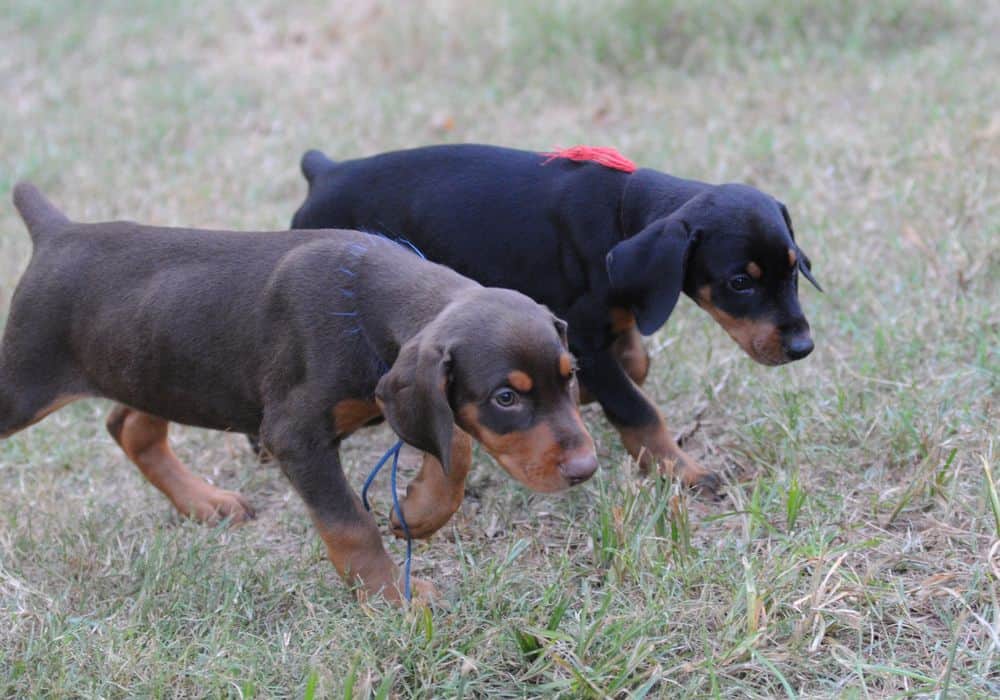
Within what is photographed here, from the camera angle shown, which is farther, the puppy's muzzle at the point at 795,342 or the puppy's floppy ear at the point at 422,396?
the puppy's muzzle at the point at 795,342

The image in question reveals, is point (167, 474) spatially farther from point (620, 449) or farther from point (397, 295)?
point (620, 449)

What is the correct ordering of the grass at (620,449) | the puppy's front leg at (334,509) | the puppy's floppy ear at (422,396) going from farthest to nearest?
1. the puppy's front leg at (334,509)
2. the grass at (620,449)
3. the puppy's floppy ear at (422,396)

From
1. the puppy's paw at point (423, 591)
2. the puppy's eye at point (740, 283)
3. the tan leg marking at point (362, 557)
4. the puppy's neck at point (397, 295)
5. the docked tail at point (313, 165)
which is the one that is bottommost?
the puppy's paw at point (423, 591)

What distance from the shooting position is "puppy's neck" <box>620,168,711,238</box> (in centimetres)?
426

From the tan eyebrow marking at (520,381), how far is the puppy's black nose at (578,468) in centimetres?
22

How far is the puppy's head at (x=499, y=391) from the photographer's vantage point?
123 inches

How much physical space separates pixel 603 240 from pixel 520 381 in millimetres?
1342

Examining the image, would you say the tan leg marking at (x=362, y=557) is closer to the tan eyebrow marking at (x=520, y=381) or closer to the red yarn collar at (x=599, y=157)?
the tan eyebrow marking at (x=520, y=381)

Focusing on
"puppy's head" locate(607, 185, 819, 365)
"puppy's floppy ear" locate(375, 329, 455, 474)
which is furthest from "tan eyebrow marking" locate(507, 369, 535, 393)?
"puppy's head" locate(607, 185, 819, 365)

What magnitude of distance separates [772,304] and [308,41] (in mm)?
6683

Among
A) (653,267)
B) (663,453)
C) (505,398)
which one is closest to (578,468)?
(505,398)

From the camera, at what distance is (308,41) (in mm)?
9812

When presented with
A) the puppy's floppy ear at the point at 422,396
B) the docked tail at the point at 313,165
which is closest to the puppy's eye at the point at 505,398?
the puppy's floppy ear at the point at 422,396

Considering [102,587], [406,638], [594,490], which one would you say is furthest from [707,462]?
[102,587]
